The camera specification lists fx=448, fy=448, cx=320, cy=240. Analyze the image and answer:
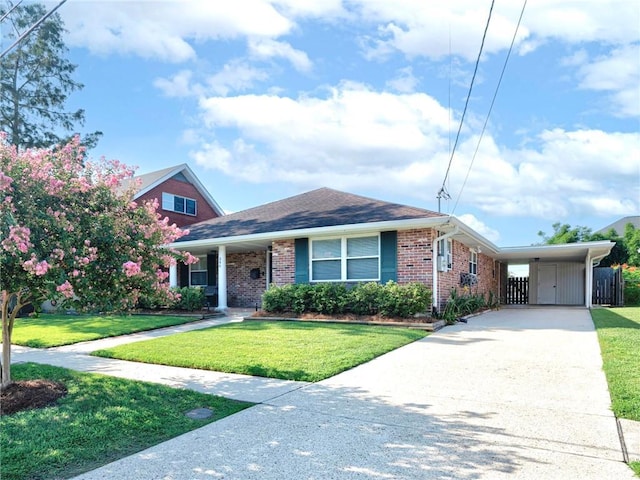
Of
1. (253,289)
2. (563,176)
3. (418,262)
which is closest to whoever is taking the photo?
(418,262)

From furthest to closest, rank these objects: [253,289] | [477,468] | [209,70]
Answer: [253,289] → [209,70] → [477,468]

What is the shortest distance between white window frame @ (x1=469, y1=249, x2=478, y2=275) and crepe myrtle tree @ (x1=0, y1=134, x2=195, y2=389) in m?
13.1

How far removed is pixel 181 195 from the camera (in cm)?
2283

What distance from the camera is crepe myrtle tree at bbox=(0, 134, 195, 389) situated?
4261 millimetres

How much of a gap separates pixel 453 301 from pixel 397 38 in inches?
271

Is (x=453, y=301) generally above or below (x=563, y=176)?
below

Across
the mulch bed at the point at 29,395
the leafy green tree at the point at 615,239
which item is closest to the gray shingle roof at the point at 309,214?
the mulch bed at the point at 29,395

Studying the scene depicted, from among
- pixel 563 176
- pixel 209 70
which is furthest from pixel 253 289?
pixel 563 176

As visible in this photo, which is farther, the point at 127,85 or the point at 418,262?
the point at 418,262

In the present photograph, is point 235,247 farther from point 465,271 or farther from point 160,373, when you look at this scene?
point 160,373

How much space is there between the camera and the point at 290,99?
12688 millimetres

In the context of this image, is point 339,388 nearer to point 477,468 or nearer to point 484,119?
point 477,468

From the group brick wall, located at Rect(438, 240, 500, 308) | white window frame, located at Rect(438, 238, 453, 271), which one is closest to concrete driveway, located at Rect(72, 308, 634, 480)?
white window frame, located at Rect(438, 238, 453, 271)

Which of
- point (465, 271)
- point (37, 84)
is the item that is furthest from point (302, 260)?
point (37, 84)
